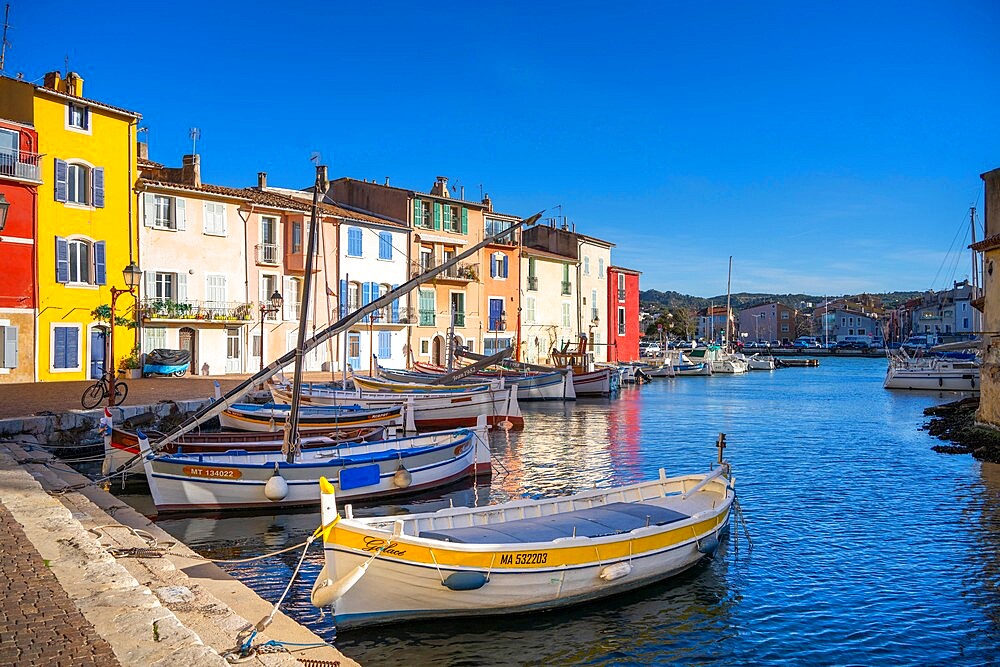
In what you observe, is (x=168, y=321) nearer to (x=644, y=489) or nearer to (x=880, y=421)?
(x=644, y=489)

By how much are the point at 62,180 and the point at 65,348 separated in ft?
24.8

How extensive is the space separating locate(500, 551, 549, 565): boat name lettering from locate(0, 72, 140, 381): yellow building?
30834mm

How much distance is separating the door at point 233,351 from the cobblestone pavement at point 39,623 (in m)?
34.2

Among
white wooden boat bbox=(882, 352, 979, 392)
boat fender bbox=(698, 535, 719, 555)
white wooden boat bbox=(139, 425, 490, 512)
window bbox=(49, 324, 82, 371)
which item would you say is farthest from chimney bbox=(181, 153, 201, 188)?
white wooden boat bbox=(882, 352, 979, 392)

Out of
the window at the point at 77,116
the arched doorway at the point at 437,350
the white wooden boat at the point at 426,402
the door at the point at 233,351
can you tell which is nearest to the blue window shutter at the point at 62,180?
the window at the point at 77,116

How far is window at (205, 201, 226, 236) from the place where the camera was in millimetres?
40812

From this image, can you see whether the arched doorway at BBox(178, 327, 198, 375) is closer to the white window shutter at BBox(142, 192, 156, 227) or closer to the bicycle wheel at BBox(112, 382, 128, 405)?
the white window shutter at BBox(142, 192, 156, 227)

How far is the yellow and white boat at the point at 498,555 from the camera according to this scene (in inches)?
386

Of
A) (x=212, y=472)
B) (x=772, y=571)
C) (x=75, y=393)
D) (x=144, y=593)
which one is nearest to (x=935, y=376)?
(x=772, y=571)

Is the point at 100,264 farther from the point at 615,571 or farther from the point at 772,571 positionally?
the point at 772,571

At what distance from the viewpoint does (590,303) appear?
7119cm

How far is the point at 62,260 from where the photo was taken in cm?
3516

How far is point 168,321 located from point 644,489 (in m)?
30.2

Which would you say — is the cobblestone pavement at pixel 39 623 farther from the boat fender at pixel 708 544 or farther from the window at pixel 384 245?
the window at pixel 384 245
